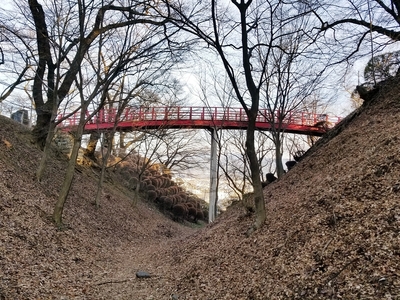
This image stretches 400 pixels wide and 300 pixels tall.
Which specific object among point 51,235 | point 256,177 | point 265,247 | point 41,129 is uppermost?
point 41,129

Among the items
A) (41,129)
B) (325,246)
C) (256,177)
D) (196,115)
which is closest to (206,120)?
(196,115)

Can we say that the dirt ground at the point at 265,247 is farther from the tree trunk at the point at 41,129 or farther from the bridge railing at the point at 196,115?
the bridge railing at the point at 196,115

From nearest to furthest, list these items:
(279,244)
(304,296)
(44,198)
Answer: (304,296), (279,244), (44,198)

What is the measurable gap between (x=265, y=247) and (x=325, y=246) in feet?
4.61

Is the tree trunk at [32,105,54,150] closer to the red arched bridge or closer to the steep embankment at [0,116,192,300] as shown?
the steep embankment at [0,116,192,300]

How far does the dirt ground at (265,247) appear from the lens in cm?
333

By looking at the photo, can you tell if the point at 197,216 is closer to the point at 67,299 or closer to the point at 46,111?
the point at 46,111

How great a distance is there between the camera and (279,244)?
15.8ft

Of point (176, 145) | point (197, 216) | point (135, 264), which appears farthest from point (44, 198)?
point (197, 216)

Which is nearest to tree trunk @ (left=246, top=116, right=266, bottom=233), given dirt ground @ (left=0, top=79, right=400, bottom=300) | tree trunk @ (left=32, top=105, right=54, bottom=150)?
dirt ground @ (left=0, top=79, right=400, bottom=300)

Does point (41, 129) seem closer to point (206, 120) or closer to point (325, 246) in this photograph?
point (206, 120)

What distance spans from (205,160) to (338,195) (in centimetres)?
→ 1998

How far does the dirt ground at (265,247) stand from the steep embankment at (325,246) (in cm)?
2

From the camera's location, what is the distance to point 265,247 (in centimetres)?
510
